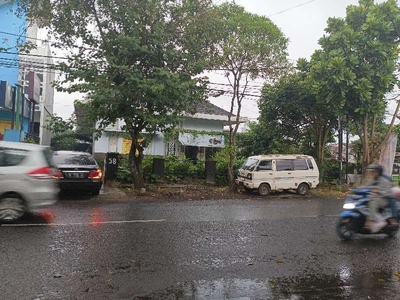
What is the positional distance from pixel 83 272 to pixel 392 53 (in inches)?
645

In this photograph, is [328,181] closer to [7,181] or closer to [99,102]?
[99,102]

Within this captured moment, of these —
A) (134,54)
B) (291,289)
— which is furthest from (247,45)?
(291,289)

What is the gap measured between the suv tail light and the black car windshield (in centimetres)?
465

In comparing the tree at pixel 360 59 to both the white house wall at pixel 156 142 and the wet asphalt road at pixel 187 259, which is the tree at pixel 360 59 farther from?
the white house wall at pixel 156 142

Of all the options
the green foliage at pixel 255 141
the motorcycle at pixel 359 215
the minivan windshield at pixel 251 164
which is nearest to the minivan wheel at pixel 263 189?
the minivan windshield at pixel 251 164

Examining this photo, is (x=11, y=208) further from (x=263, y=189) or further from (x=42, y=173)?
(x=263, y=189)

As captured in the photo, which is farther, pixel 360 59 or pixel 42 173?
pixel 360 59

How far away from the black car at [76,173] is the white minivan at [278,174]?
677cm

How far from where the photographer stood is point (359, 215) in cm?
742

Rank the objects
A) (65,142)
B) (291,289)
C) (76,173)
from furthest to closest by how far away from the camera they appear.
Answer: (65,142), (76,173), (291,289)

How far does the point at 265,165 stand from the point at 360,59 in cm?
644

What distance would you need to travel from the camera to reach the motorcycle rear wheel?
7.48 meters

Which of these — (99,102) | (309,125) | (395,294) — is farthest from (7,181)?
(309,125)

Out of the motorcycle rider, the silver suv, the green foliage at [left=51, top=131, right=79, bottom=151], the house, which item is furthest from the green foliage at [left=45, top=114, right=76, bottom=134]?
the green foliage at [left=51, top=131, right=79, bottom=151]
